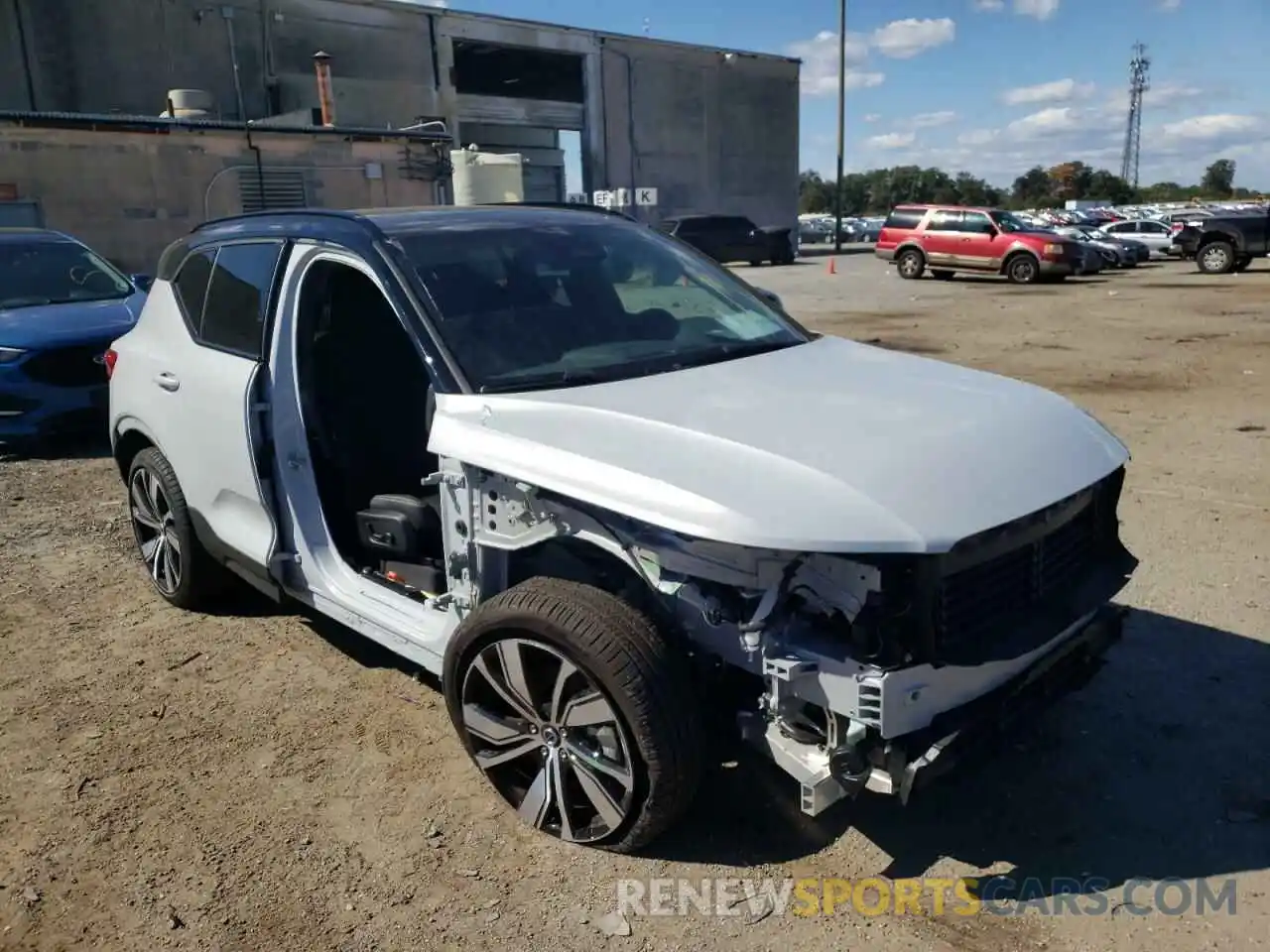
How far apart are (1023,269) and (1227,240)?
5164 mm

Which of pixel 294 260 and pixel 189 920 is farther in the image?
pixel 294 260

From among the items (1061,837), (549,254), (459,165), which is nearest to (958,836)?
(1061,837)

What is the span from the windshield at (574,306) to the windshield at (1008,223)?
878 inches

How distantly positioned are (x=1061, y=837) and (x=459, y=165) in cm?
2449

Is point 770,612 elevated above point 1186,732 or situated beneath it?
elevated above

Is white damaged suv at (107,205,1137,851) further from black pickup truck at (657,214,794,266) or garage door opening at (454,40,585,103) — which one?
garage door opening at (454,40,585,103)

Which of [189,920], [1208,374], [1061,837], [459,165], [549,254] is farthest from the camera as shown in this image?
[459,165]

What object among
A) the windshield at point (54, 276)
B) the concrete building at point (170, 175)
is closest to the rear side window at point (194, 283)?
the windshield at point (54, 276)

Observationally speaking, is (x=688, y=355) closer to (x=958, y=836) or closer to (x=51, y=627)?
(x=958, y=836)

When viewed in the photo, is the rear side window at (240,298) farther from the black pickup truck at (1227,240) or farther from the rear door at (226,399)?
the black pickup truck at (1227,240)

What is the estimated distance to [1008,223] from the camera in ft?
80.2

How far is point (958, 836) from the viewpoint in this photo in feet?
9.93

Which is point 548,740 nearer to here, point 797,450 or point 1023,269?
point 797,450

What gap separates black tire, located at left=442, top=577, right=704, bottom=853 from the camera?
268 centimetres
